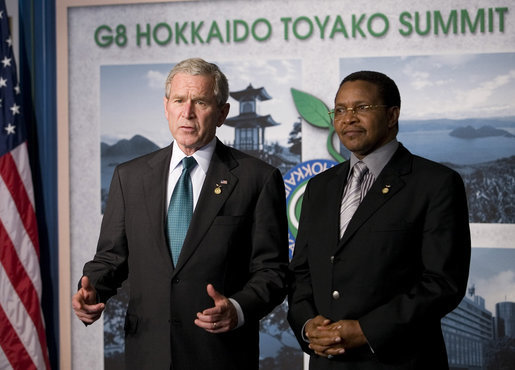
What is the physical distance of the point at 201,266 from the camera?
1.95 m

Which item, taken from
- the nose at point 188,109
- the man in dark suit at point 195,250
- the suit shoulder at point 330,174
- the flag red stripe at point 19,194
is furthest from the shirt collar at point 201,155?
the flag red stripe at point 19,194

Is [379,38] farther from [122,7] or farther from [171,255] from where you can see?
[171,255]

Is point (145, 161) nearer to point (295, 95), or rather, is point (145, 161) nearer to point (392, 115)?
point (392, 115)

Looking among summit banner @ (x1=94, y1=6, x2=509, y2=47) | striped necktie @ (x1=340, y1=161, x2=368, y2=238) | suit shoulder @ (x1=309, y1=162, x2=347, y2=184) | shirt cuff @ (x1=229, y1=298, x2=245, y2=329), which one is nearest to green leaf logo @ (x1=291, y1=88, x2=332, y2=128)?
summit banner @ (x1=94, y1=6, x2=509, y2=47)

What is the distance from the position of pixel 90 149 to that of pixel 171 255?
7.33 feet

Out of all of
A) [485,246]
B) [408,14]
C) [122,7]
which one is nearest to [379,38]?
[408,14]

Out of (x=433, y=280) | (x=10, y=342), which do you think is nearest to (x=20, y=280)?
(x=10, y=342)

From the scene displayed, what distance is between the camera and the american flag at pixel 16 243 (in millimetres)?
3697

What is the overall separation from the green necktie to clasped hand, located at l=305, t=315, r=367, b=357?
0.49m

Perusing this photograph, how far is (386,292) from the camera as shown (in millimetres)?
1851

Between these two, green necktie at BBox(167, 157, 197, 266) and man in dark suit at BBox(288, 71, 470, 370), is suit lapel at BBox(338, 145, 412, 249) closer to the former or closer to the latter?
man in dark suit at BBox(288, 71, 470, 370)

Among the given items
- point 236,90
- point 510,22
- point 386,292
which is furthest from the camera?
point 236,90

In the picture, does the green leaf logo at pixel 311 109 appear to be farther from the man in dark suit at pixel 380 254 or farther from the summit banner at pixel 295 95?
the man in dark suit at pixel 380 254

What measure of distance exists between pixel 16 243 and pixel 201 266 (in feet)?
7.15
